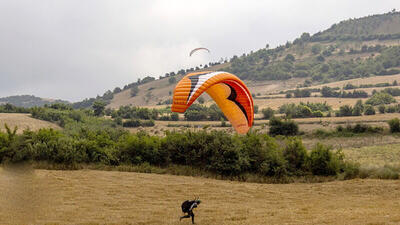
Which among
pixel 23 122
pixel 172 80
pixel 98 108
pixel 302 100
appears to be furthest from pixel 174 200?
pixel 172 80

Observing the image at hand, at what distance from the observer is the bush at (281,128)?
170 feet

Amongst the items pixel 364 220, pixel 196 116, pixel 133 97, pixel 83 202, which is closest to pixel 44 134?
pixel 83 202

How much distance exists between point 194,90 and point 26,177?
947cm

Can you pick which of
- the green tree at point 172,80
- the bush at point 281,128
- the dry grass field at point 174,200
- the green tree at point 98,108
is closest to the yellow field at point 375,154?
the bush at point 281,128

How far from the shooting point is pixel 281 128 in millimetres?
52156

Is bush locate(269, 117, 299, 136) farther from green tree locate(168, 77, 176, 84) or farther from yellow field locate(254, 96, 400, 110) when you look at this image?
green tree locate(168, 77, 176, 84)

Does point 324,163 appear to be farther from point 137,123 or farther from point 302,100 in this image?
point 302,100

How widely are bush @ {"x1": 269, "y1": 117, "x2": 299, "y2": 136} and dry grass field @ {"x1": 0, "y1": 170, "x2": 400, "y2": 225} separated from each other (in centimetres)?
2564

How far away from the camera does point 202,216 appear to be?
15.8m

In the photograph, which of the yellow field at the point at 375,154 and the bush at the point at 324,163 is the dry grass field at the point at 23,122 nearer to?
the yellow field at the point at 375,154

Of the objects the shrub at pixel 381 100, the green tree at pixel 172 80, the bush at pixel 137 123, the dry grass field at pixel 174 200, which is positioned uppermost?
the green tree at pixel 172 80

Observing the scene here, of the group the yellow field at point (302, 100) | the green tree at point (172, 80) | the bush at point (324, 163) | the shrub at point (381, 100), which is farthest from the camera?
the green tree at point (172, 80)

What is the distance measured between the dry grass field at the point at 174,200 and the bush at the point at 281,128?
25644 millimetres

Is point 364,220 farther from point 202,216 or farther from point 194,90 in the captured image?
point 194,90
